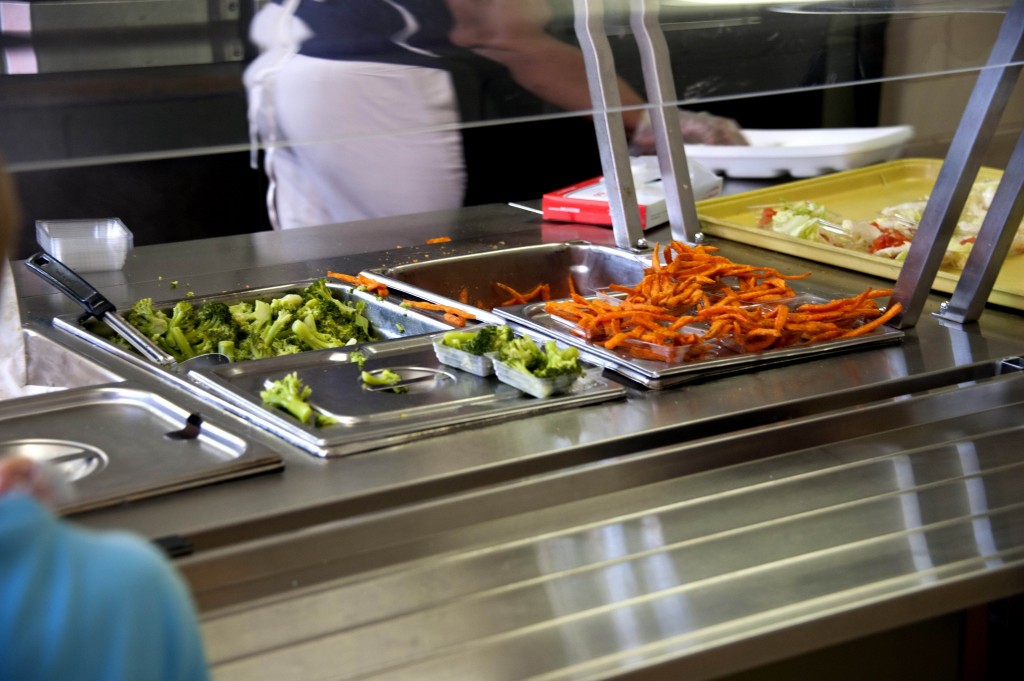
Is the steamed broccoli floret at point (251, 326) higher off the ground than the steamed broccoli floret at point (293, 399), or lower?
higher

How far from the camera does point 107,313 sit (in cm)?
169

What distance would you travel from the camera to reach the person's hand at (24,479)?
613 mm

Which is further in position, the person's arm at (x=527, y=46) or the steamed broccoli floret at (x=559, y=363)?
the steamed broccoli floret at (x=559, y=363)

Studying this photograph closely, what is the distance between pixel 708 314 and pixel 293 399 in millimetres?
579

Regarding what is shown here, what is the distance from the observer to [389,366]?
1.50 metres

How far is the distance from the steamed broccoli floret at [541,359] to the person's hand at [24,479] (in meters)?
0.80

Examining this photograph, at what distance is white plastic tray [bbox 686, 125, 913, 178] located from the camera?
2582 millimetres

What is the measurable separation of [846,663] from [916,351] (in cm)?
50

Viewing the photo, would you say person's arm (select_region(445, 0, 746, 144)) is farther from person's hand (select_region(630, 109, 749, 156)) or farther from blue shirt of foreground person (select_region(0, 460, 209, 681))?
person's hand (select_region(630, 109, 749, 156))

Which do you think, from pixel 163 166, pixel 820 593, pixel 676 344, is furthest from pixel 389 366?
pixel 163 166

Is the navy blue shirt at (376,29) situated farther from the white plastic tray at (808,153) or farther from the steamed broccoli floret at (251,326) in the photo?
the white plastic tray at (808,153)

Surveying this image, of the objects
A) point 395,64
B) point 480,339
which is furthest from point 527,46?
point 480,339

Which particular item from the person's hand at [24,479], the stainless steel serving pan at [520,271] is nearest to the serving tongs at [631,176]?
the stainless steel serving pan at [520,271]

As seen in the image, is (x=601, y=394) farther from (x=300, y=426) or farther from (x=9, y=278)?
(x=9, y=278)
